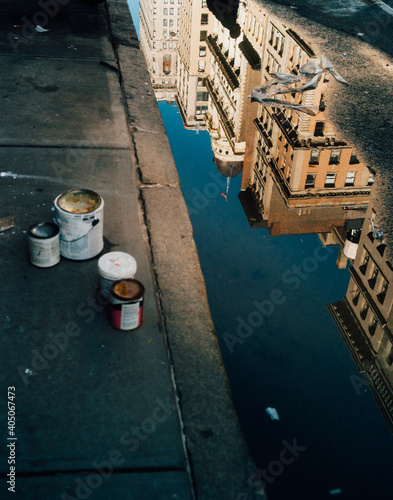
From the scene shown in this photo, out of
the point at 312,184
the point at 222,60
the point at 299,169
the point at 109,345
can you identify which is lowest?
the point at 222,60

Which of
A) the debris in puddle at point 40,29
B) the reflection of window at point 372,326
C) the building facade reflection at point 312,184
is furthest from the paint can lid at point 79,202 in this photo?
the debris in puddle at point 40,29

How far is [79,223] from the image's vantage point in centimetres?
392

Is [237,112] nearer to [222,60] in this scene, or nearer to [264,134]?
[264,134]

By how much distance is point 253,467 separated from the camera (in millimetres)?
2949

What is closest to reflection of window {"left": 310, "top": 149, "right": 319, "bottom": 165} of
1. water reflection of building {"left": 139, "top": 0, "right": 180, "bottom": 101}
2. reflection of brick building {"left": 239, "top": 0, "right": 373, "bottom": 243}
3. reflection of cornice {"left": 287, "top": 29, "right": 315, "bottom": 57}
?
reflection of brick building {"left": 239, "top": 0, "right": 373, "bottom": 243}

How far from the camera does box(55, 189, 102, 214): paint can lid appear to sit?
12.9 feet

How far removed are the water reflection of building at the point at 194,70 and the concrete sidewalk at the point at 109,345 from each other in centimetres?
303

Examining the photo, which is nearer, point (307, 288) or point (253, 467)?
point (253, 467)

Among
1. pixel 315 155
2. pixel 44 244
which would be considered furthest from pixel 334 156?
pixel 44 244

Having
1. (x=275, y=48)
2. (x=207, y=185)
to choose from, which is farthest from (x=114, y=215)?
(x=275, y=48)

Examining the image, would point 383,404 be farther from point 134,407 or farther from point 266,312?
point 134,407

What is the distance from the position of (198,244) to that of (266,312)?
4.20 feet

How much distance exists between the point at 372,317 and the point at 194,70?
27.9 m

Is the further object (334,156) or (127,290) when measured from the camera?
(334,156)
